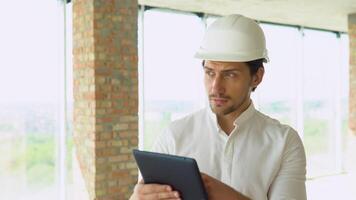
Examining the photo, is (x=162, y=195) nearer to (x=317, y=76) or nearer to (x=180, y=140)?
(x=180, y=140)

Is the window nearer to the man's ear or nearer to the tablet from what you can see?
the man's ear

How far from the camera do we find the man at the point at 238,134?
1513mm

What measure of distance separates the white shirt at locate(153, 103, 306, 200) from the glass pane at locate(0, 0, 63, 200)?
11.4ft

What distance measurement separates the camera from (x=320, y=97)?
8258 mm

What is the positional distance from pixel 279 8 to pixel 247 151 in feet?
16.5

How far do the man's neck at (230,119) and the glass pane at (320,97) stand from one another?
6585 mm

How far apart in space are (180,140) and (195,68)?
475 cm

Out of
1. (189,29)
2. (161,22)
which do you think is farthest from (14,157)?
(189,29)

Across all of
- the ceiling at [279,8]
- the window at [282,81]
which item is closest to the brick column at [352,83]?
the ceiling at [279,8]

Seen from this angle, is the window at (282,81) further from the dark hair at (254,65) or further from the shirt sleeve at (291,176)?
the shirt sleeve at (291,176)

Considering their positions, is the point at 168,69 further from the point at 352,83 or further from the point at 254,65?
the point at 254,65

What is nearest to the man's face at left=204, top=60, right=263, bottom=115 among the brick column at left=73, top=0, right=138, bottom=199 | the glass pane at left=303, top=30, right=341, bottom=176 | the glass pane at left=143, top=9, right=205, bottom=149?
the brick column at left=73, top=0, right=138, bottom=199

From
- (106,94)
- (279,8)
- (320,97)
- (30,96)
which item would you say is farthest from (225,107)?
(320,97)

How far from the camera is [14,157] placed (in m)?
4.71
